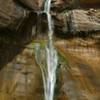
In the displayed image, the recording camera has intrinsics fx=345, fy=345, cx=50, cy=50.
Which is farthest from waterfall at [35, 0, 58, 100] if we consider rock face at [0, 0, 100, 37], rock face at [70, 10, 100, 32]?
rock face at [70, 10, 100, 32]

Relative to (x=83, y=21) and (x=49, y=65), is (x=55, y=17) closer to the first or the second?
(x=83, y=21)

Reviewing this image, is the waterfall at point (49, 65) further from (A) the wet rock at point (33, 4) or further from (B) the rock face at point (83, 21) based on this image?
(B) the rock face at point (83, 21)

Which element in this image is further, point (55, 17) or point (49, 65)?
point (55, 17)

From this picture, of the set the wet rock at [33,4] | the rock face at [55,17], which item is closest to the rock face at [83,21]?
the rock face at [55,17]

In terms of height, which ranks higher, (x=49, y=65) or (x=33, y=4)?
(x=33, y=4)

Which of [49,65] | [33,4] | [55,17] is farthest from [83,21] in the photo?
[49,65]

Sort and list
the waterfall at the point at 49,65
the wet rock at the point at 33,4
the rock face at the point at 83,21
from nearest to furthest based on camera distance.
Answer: the waterfall at the point at 49,65 < the wet rock at the point at 33,4 < the rock face at the point at 83,21

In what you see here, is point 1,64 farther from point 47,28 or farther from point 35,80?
point 47,28

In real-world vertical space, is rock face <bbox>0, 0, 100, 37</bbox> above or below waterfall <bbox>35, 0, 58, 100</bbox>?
above

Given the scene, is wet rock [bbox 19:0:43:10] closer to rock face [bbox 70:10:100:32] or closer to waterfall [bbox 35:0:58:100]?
waterfall [bbox 35:0:58:100]

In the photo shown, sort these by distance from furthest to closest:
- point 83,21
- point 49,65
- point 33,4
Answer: point 83,21 → point 33,4 → point 49,65

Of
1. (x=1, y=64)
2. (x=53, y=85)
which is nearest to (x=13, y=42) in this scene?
(x=1, y=64)

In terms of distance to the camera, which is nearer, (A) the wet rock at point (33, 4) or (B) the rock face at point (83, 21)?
(A) the wet rock at point (33, 4)

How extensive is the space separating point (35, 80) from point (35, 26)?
4.28ft
